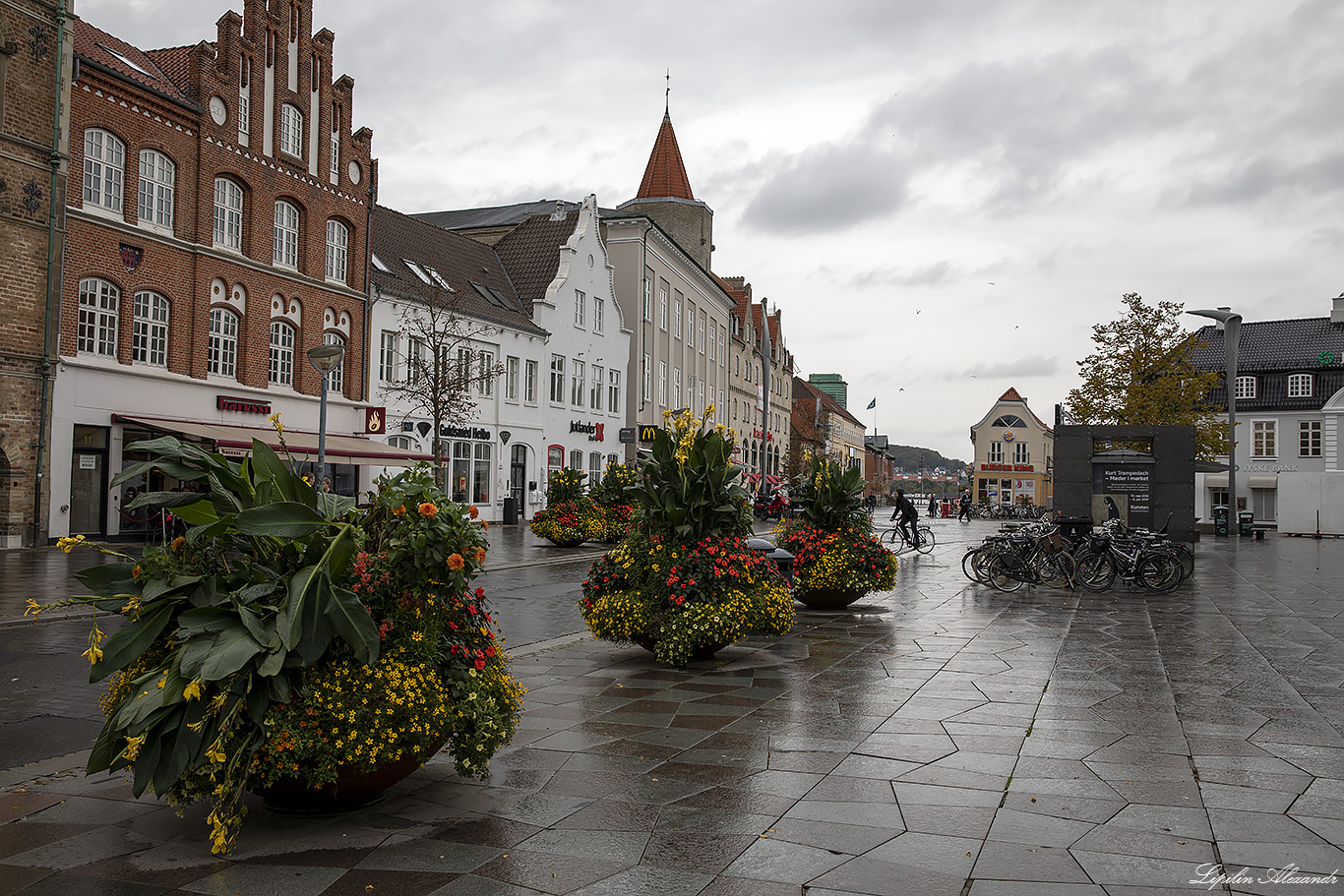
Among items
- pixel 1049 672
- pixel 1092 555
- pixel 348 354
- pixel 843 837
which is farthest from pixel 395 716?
pixel 348 354

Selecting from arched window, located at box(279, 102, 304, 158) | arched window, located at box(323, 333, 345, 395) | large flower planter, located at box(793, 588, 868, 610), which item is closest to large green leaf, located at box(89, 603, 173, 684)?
large flower planter, located at box(793, 588, 868, 610)

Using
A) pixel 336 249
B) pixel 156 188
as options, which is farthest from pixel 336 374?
pixel 156 188

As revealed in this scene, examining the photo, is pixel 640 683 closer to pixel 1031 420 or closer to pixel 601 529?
pixel 601 529

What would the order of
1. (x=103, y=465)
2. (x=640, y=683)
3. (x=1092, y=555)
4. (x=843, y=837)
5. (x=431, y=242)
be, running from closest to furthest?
1. (x=843, y=837)
2. (x=640, y=683)
3. (x=1092, y=555)
4. (x=103, y=465)
5. (x=431, y=242)

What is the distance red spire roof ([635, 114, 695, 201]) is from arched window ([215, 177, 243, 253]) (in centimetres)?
3684

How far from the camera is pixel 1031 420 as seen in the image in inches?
3418

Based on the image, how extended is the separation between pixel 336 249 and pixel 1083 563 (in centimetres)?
2352

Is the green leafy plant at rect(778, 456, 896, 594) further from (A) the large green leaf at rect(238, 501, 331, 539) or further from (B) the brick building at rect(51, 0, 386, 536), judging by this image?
(B) the brick building at rect(51, 0, 386, 536)

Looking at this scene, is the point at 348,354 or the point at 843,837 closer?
the point at 843,837

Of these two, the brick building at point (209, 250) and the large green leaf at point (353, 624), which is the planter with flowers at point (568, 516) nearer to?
the brick building at point (209, 250)

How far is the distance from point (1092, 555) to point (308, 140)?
24505 mm

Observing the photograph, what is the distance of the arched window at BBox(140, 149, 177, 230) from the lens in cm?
2402

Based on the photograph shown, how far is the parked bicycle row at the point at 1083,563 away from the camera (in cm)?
1694

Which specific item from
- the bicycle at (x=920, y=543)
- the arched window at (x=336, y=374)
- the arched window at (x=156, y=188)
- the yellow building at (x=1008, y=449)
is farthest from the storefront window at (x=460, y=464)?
the yellow building at (x=1008, y=449)
